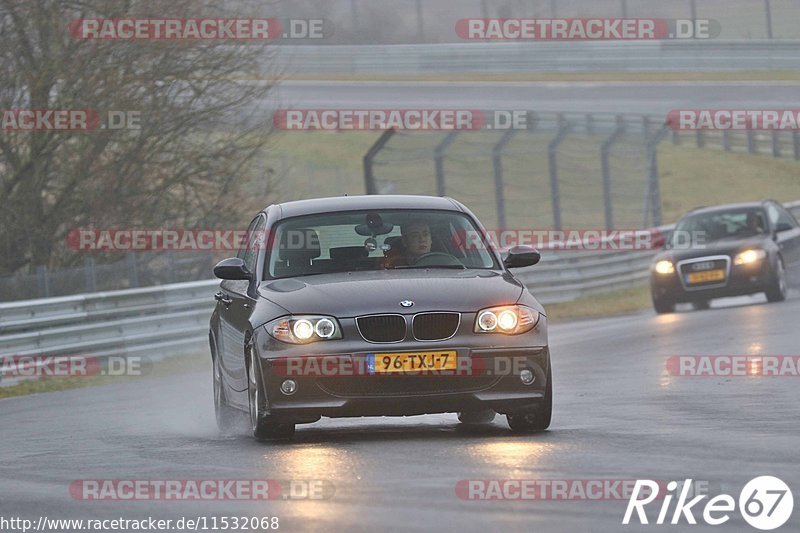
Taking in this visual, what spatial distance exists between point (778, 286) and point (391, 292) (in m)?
15.2

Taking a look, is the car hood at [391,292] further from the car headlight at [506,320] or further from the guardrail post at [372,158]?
the guardrail post at [372,158]

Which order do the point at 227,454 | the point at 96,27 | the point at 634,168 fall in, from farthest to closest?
1. the point at 634,168
2. the point at 96,27
3. the point at 227,454

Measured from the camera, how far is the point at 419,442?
33.8 ft

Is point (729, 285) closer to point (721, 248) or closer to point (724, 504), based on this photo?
point (721, 248)

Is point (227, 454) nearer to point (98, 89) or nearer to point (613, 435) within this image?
point (613, 435)

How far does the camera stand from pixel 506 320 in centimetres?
1052

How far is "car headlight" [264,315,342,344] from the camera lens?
1036 cm

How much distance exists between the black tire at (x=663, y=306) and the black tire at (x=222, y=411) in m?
13.1

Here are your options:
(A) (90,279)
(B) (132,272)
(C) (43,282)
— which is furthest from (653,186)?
(C) (43,282)

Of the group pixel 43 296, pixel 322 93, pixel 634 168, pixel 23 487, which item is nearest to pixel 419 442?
pixel 23 487

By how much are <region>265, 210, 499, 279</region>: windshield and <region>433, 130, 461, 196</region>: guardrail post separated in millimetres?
15371

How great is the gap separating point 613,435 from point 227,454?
7.29ft

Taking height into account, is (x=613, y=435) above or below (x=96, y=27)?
below

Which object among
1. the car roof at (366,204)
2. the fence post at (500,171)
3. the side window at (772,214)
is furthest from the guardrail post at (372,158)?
the car roof at (366,204)
